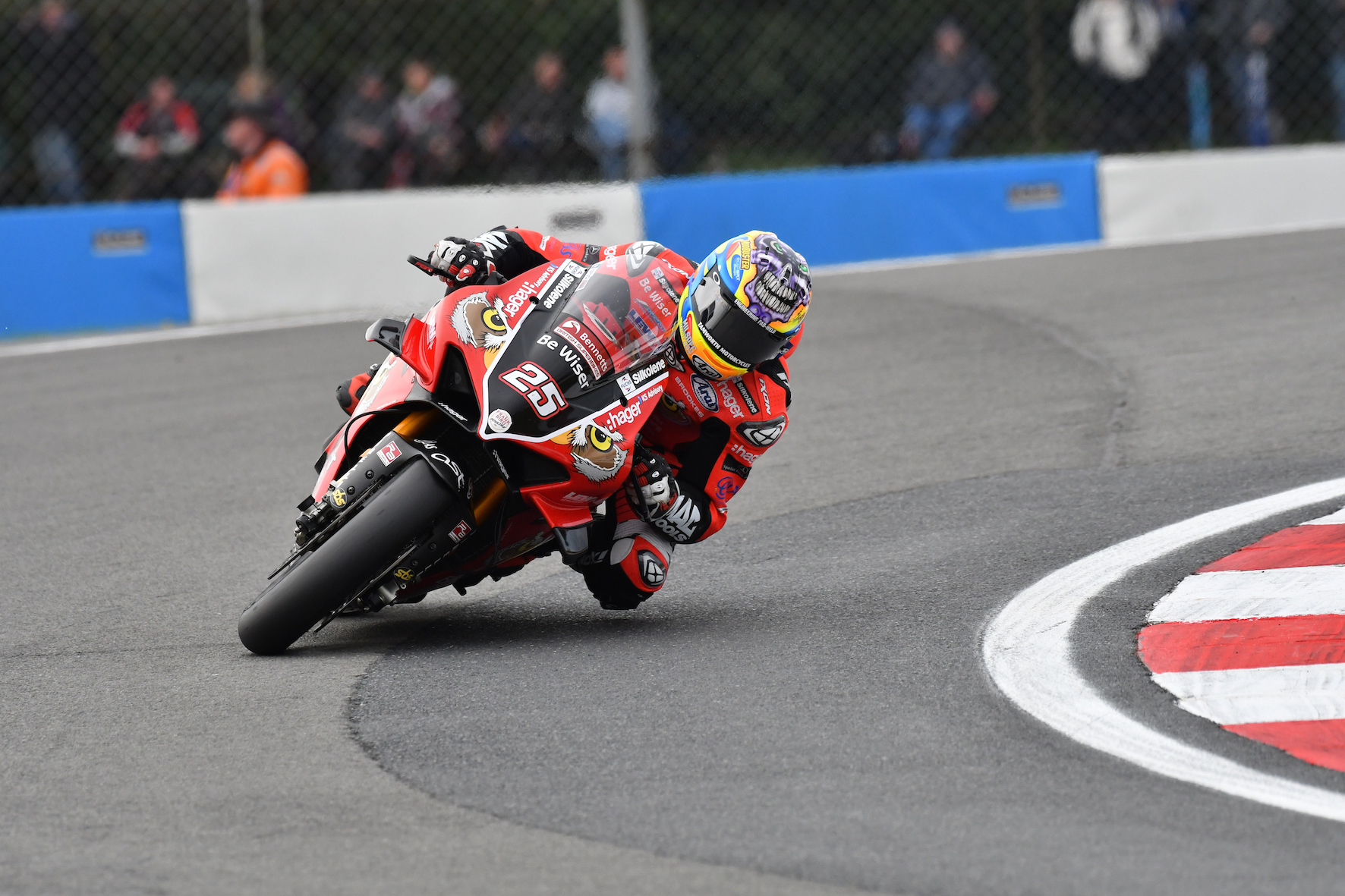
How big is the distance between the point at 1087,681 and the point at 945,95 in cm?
870

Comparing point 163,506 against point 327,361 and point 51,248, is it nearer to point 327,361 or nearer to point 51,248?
point 327,361

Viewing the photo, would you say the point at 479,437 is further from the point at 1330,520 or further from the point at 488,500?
the point at 1330,520

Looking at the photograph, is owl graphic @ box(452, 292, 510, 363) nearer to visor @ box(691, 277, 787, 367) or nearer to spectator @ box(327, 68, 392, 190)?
visor @ box(691, 277, 787, 367)

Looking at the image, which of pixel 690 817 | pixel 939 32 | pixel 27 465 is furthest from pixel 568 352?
pixel 939 32

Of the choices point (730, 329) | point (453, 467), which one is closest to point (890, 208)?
point (730, 329)

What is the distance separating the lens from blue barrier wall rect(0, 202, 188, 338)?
1097 cm

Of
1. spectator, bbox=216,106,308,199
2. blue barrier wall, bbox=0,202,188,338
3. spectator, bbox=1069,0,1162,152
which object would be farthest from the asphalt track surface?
spectator, bbox=1069,0,1162,152

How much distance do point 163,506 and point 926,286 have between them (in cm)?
544

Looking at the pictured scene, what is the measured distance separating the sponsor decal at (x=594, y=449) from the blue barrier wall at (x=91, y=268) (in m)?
7.18

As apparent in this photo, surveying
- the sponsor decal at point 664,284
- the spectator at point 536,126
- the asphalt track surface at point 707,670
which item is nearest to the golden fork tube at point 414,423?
the asphalt track surface at point 707,670

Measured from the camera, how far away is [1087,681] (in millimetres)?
4359

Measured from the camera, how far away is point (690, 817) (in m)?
3.54

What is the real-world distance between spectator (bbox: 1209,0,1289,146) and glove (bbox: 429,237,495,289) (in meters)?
8.88

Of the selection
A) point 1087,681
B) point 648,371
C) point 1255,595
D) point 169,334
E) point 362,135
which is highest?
point 648,371
